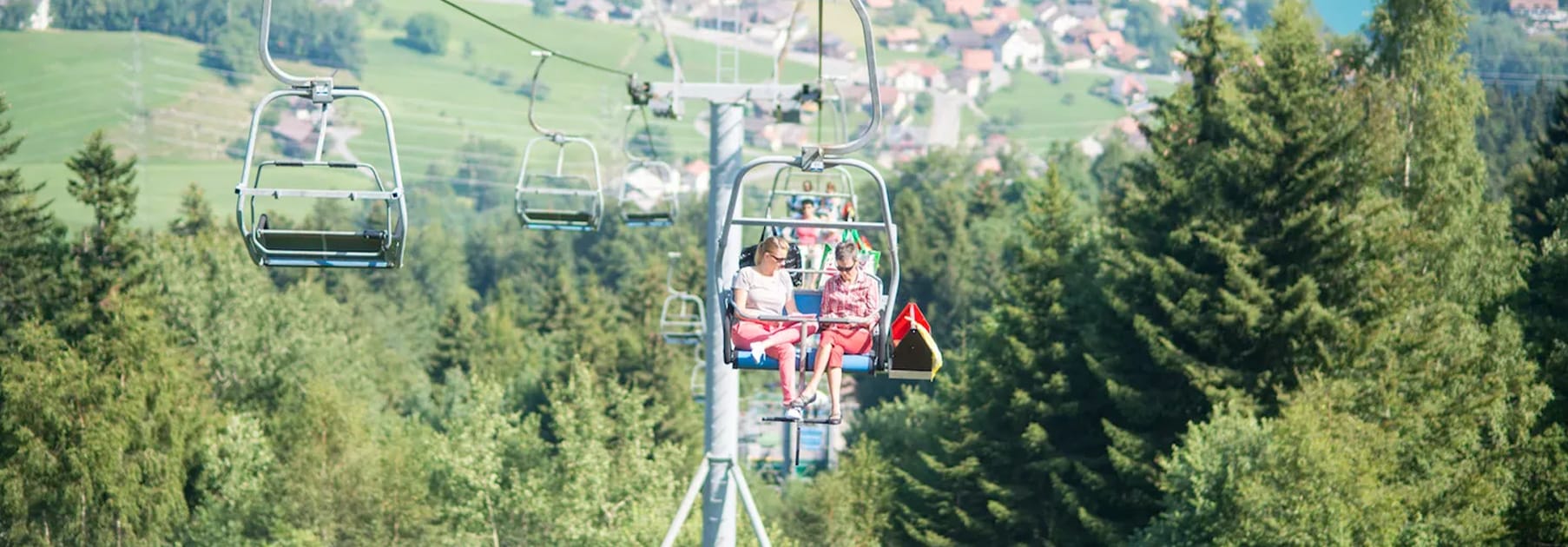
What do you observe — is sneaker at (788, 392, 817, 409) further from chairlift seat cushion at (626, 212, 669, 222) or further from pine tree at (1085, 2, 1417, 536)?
pine tree at (1085, 2, 1417, 536)

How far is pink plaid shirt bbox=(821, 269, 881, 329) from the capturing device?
46.6 feet

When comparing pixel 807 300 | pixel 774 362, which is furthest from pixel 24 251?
pixel 774 362

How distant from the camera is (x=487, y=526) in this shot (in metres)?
43.5

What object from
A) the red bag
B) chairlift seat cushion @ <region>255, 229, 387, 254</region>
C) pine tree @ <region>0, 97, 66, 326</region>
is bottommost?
pine tree @ <region>0, 97, 66, 326</region>

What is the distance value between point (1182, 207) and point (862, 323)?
98.7 ft

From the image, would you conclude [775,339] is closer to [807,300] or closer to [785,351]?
[785,351]

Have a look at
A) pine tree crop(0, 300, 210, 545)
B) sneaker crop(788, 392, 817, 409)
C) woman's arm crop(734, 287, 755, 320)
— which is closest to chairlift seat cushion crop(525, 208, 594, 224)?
woman's arm crop(734, 287, 755, 320)

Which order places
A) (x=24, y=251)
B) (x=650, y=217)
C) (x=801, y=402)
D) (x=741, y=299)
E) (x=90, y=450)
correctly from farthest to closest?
(x=24, y=251) → (x=90, y=450) → (x=650, y=217) → (x=741, y=299) → (x=801, y=402)

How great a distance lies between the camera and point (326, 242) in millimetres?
13234

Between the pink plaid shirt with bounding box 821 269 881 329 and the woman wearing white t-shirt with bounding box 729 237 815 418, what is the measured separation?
0.28 meters

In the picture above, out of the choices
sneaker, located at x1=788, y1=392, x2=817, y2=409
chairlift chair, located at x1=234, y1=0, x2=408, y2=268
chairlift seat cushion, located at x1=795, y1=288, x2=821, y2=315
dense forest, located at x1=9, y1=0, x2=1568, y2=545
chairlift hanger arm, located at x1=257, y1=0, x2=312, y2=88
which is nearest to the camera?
chairlift hanger arm, located at x1=257, y1=0, x2=312, y2=88

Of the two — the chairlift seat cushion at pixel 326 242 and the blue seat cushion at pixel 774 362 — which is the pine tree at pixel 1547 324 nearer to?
the blue seat cushion at pixel 774 362

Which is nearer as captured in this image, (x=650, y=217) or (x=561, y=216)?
(x=561, y=216)

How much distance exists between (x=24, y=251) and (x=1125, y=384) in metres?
31.7
